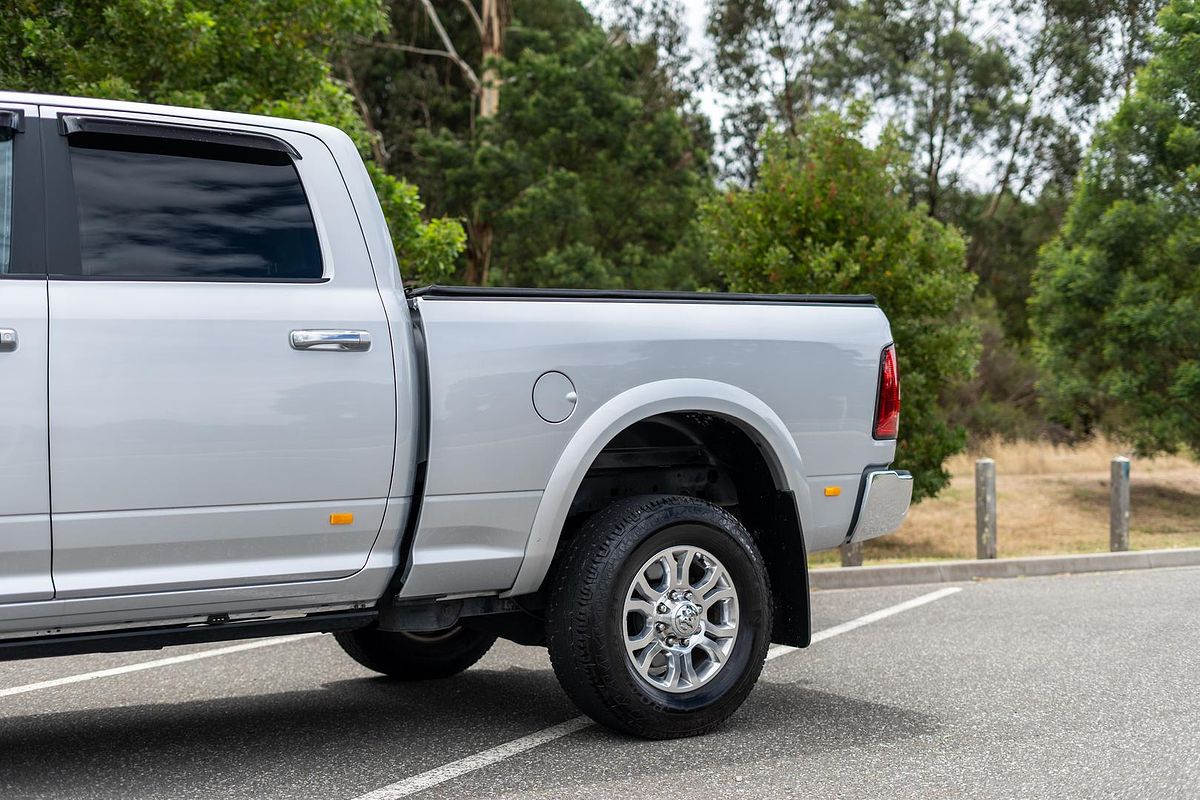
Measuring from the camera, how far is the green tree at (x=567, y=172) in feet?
91.9

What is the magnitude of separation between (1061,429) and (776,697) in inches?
1114

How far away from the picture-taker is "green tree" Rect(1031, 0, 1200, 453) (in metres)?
18.2

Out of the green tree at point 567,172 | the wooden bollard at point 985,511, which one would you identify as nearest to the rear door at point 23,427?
the wooden bollard at point 985,511

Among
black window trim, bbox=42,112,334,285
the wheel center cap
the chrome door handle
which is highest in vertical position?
black window trim, bbox=42,112,334,285

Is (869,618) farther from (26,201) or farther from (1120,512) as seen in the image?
(26,201)

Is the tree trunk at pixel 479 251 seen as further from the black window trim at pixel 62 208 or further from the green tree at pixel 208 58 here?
the black window trim at pixel 62 208

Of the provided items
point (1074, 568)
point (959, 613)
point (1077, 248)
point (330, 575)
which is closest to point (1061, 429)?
point (1077, 248)

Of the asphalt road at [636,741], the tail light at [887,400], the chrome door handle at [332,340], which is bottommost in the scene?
the asphalt road at [636,741]

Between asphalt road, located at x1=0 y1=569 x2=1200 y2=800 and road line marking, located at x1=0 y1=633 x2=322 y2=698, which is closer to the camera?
asphalt road, located at x1=0 y1=569 x2=1200 y2=800

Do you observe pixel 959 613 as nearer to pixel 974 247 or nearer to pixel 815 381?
pixel 815 381

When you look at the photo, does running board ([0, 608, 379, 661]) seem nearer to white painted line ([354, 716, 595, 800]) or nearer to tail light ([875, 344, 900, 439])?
white painted line ([354, 716, 595, 800])

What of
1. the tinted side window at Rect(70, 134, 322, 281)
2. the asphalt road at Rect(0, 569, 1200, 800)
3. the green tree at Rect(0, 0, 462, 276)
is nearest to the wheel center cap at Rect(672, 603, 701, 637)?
the asphalt road at Rect(0, 569, 1200, 800)

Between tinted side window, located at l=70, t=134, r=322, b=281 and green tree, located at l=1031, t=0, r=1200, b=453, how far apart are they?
15402 millimetres

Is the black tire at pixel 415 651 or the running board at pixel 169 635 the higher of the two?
the running board at pixel 169 635
